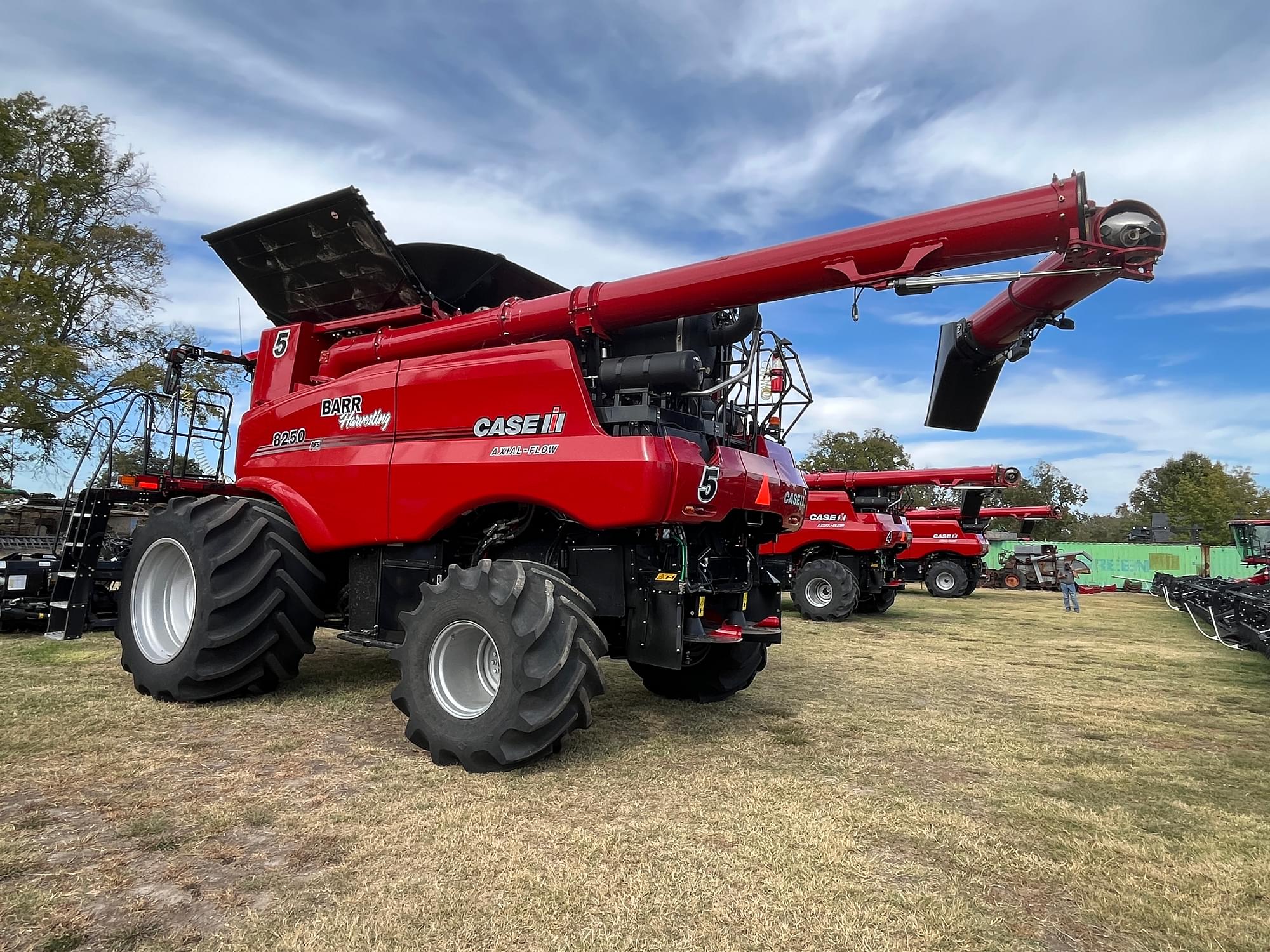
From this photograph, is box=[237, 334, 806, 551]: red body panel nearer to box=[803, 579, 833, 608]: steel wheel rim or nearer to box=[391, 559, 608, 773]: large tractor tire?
box=[391, 559, 608, 773]: large tractor tire

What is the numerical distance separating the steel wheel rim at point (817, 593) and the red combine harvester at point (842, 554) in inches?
0.4

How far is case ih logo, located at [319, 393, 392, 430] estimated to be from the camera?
543 centimetres

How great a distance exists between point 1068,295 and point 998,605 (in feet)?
54.3

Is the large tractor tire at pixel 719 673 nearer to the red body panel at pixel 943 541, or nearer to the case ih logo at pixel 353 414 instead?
the case ih logo at pixel 353 414

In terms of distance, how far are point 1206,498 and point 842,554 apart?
49.4 metres

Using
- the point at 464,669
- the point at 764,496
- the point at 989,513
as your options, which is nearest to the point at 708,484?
the point at 764,496

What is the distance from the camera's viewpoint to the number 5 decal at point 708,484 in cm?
468

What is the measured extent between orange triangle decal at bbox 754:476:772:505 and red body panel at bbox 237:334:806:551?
11 millimetres

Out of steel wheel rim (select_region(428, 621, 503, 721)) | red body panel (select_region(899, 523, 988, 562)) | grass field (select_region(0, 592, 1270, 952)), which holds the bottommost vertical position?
grass field (select_region(0, 592, 1270, 952))

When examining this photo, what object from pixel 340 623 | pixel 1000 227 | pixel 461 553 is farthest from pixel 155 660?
pixel 1000 227

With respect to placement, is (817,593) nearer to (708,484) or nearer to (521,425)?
(708,484)

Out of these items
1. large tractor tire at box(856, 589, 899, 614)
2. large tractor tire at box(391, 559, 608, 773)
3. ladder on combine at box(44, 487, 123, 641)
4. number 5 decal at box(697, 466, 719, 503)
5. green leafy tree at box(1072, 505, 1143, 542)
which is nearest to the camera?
large tractor tire at box(391, 559, 608, 773)

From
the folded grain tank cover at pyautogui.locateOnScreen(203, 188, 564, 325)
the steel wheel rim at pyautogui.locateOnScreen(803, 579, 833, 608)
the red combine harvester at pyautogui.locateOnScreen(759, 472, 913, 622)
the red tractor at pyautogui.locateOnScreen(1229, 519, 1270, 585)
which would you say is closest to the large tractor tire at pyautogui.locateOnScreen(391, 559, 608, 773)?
the folded grain tank cover at pyautogui.locateOnScreen(203, 188, 564, 325)

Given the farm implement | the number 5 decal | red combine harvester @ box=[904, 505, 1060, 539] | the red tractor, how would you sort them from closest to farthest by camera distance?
the number 5 decal
the farm implement
red combine harvester @ box=[904, 505, 1060, 539]
the red tractor
